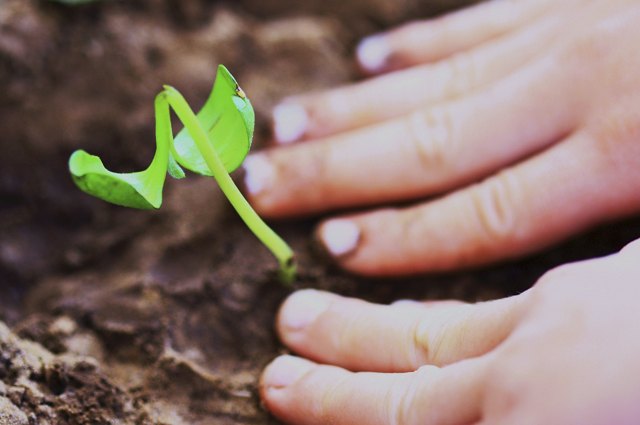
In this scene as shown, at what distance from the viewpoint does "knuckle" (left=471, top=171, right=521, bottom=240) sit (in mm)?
960

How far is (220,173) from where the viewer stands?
0.75m

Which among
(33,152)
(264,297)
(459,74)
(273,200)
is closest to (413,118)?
(459,74)

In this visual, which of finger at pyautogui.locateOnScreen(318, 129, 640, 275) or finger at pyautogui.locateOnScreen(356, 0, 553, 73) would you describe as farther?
finger at pyautogui.locateOnScreen(356, 0, 553, 73)

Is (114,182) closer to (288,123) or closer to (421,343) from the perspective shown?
(421,343)

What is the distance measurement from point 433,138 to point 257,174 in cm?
28

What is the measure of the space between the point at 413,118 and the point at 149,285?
0.49 m

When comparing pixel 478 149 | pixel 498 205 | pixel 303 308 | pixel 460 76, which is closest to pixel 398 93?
pixel 460 76

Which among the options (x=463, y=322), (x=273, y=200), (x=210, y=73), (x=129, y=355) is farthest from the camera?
(x=210, y=73)

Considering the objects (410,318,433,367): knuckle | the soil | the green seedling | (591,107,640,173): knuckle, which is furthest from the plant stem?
(591,107,640,173): knuckle

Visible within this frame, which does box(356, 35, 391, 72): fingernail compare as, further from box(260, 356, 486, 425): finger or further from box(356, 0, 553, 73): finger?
box(260, 356, 486, 425): finger

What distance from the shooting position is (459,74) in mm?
1188

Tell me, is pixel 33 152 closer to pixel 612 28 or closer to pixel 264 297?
pixel 264 297

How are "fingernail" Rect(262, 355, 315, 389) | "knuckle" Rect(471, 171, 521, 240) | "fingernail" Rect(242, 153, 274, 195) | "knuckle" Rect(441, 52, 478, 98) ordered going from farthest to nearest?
"knuckle" Rect(441, 52, 478, 98) → "fingernail" Rect(242, 153, 274, 195) → "knuckle" Rect(471, 171, 521, 240) → "fingernail" Rect(262, 355, 315, 389)

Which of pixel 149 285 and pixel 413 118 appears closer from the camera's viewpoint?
pixel 149 285
